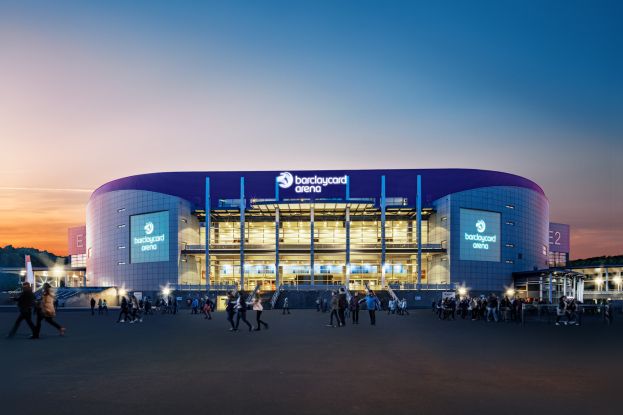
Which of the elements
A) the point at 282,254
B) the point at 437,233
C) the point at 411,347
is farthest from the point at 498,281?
the point at 411,347

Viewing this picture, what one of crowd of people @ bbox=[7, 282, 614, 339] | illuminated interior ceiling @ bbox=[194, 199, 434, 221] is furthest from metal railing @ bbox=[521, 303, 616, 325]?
illuminated interior ceiling @ bbox=[194, 199, 434, 221]

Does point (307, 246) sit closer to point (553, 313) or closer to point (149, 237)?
point (149, 237)

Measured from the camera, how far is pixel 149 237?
84.4m

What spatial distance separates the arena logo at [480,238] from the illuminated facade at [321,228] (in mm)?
148

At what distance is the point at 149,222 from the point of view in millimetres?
84688

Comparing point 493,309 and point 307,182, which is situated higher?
point 307,182

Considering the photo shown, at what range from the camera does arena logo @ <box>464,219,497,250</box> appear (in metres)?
81.0

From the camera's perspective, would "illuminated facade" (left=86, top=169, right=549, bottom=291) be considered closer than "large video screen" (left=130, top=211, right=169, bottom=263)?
Yes

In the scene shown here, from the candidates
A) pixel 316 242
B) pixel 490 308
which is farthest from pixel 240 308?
pixel 316 242

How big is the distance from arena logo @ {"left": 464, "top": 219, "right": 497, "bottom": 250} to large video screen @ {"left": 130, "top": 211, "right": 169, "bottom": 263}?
4145cm

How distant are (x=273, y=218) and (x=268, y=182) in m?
5.23

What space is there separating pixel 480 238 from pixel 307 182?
25.0 meters

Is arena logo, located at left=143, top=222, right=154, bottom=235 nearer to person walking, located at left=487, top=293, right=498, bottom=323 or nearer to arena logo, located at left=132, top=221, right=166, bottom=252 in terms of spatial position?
arena logo, located at left=132, top=221, right=166, bottom=252

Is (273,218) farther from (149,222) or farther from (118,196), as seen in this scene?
(118,196)
